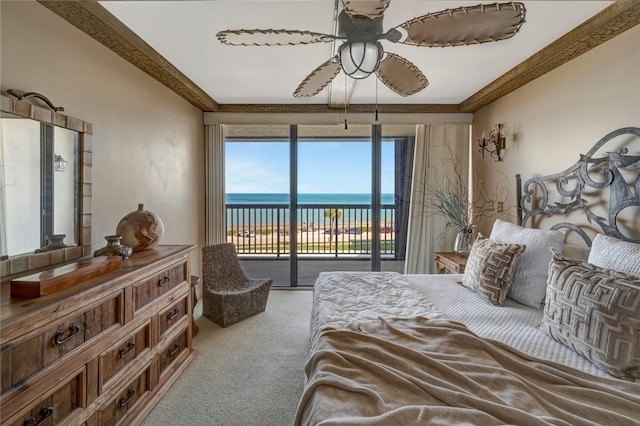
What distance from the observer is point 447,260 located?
11.7 feet

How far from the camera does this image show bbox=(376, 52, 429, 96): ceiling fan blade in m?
2.09

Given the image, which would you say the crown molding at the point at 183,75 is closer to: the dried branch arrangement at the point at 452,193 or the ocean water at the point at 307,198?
the dried branch arrangement at the point at 452,193

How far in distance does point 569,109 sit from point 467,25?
1704 mm

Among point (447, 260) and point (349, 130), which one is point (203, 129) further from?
point (447, 260)

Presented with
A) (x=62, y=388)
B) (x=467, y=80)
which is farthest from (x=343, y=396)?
(x=467, y=80)

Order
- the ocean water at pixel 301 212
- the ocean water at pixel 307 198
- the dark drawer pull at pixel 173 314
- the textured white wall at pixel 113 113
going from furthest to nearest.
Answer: the ocean water at pixel 301 212
the ocean water at pixel 307 198
the dark drawer pull at pixel 173 314
the textured white wall at pixel 113 113

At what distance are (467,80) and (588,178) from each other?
5.15ft

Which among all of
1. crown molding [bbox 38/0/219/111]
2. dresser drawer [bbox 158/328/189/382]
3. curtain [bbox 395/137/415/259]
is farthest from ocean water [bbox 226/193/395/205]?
dresser drawer [bbox 158/328/189/382]

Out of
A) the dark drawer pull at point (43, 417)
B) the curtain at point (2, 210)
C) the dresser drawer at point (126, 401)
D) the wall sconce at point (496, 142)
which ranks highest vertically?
the wall sconce at point (496, 142)

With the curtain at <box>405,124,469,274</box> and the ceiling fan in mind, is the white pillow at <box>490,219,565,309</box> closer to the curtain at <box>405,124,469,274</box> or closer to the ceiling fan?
the ceiling fan

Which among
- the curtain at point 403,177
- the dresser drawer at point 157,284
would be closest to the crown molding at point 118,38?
the dresser drawer at point 157,284

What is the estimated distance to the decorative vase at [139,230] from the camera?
228cm

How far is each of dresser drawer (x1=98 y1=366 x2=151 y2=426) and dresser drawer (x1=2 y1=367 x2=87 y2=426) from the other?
0.21 meters

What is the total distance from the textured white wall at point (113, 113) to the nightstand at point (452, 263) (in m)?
3.01
